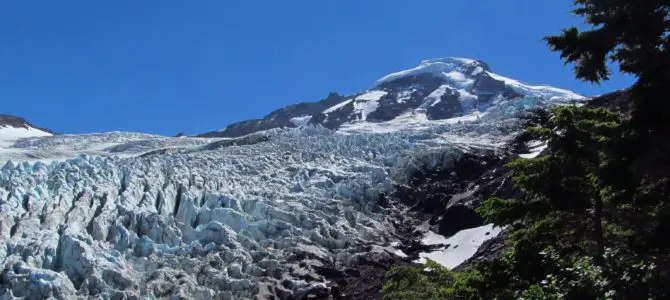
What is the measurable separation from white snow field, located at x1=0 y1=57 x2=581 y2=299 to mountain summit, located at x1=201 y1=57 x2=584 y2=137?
182 feet

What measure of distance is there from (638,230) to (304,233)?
28874 millimetres

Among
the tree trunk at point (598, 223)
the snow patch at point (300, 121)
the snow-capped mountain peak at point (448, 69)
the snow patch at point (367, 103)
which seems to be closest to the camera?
the tree trunk at point (598, 223)

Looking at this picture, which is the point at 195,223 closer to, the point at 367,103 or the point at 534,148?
the point at 534,148

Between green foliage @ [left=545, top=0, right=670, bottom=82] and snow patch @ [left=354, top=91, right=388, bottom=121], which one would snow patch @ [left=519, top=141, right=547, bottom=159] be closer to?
green foliage @ [left=545, top=0, right=670, bottom=82]

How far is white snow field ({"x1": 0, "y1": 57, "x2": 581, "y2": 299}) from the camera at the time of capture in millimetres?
32750

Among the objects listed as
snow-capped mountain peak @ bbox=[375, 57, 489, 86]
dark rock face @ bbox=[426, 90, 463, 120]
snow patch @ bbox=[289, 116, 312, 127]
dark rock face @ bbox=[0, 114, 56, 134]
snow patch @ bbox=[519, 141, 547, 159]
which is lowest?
snow patch @ bbox=[519, 141, 547, 159]

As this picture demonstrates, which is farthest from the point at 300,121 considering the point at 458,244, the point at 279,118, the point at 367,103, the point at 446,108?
the point at 458,244

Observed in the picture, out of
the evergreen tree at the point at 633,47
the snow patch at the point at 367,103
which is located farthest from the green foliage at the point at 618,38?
the snow patch at the point at 367,103

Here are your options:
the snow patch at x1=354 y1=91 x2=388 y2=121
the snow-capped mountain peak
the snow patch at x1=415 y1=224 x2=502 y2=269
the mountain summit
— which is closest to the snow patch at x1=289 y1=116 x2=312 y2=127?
the mountain summit

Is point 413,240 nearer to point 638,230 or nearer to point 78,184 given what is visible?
point 78,184

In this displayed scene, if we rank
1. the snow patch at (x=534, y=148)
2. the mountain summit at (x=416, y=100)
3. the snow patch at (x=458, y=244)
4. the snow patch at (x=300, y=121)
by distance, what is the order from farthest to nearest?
the snow patch at (x=300, y=121) → the mountain summit at (x=416, y=100) → the snow patch at (x=534, y=148) → the snow patch at (x=458, y=244)

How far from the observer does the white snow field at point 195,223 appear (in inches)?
1289

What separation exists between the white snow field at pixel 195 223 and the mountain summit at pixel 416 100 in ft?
182

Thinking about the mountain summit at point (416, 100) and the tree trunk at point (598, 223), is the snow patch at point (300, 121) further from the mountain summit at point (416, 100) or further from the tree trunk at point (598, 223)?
the tree trunk at point (598, 223)
